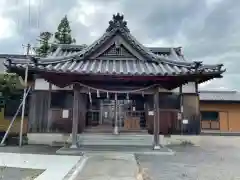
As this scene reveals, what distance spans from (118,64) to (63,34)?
14692mm

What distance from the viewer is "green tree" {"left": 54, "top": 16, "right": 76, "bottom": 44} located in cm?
2411

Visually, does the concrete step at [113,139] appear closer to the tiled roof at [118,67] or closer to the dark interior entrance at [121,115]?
the dark interior entrance at [121,115]

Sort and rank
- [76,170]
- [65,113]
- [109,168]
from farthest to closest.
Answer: [65,113] → [109,168] → [76,170]

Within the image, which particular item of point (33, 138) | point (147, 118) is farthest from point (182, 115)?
point (33, 138)

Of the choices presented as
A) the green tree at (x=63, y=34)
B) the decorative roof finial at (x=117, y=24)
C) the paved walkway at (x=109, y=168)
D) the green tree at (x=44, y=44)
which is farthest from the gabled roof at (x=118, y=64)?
the green tree at (x=63, y=34)

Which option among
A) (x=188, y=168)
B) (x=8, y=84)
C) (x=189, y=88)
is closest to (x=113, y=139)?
(x=189, y=88)

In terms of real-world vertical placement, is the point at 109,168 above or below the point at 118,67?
below

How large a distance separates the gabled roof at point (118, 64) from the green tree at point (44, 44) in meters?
10.2

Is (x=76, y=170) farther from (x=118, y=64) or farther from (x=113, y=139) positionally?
(x=118, y=64)

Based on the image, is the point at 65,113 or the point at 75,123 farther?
the point at 65,113

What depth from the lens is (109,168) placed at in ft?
22.5

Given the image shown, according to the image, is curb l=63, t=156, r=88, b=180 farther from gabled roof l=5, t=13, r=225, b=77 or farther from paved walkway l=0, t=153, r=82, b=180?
gabled roof l=5, t=13, r=225, b=77

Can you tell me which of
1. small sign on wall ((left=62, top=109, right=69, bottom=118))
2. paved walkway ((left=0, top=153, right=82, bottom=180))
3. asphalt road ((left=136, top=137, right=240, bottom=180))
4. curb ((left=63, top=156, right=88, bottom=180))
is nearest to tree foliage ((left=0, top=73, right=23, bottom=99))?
small sign on wall ((left=62, top=109, right=69, bottom=118))

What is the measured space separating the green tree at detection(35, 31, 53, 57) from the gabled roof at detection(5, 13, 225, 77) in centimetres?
1025
